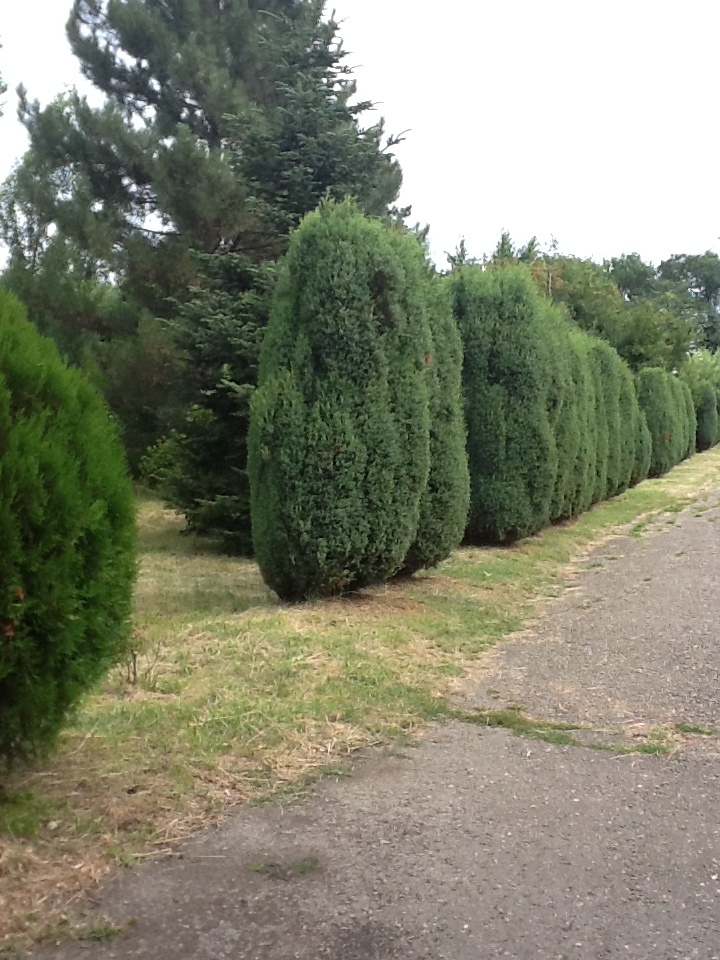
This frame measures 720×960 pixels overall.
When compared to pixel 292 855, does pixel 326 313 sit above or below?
above

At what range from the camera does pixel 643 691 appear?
5.19m

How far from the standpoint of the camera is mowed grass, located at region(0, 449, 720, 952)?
119 inches

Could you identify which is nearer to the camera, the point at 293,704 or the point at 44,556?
the point at 44,556

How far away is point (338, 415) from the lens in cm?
698

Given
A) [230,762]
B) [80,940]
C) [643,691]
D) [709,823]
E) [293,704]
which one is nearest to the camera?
[80,940]

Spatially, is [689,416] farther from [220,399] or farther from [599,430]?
[220,399]

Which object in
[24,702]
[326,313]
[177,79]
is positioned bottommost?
[24,702]

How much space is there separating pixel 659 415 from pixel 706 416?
14.5 metres

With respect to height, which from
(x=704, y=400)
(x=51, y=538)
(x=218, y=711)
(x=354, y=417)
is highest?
(x=704, y=400)

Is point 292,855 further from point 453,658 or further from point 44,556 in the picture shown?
point 453,658

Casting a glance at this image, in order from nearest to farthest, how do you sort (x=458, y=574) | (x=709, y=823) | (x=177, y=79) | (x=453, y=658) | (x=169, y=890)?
(x=169, y=890)
(x=709, y=823)
(x=453, y=658)
(x=458, y=574)
(x=177, y=79)

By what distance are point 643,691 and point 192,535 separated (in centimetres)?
768

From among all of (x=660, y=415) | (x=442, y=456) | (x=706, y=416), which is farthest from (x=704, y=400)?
(x=442, y=456)

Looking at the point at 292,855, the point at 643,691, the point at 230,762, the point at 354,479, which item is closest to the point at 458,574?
the point at 354,479
